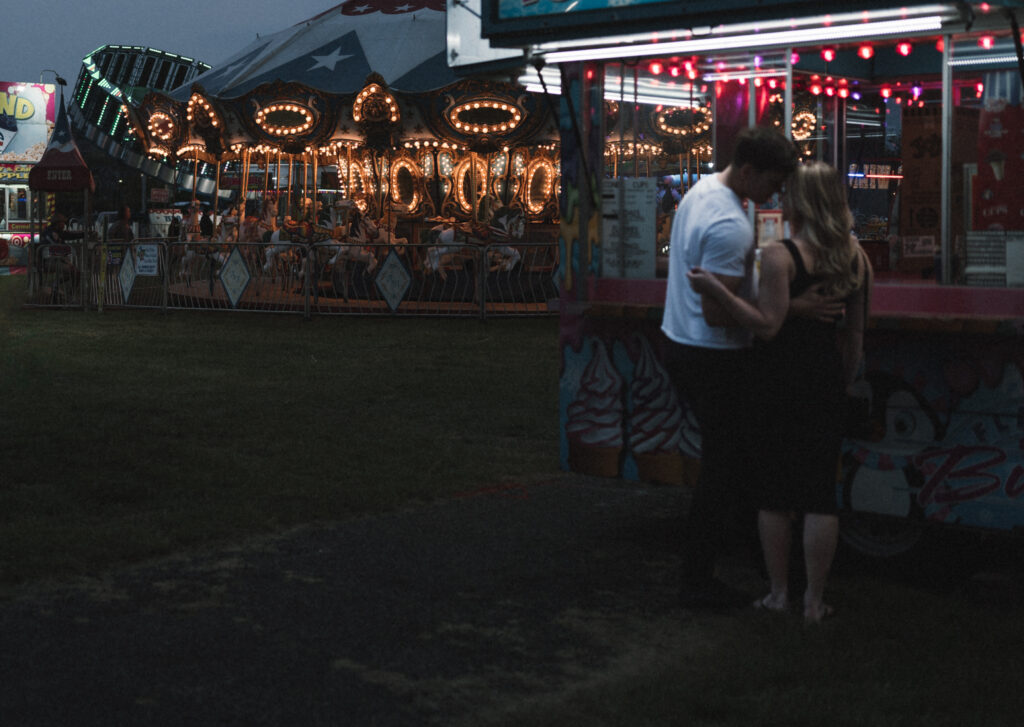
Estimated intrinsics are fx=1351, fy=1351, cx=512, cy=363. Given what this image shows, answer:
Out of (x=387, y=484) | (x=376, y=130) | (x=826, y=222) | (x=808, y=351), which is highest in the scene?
(x=376, y=130)

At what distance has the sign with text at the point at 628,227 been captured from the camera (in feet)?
22.1

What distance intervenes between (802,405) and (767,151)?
96cm

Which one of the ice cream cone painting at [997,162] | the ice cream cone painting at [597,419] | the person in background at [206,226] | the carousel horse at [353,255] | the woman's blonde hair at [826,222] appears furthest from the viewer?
the person in background at [206,226]

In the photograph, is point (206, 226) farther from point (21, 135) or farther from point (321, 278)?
point (21, 135)

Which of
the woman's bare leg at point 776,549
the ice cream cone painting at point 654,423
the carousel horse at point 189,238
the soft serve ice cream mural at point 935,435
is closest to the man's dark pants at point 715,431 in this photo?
the woman's bare leg at point 776,549

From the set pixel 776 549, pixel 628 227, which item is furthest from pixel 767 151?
pixel 628 227

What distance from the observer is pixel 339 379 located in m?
13.1

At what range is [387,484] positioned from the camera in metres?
7.92

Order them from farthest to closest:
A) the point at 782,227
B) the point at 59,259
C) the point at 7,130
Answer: the point at 7,130 → the point at 59,259 → the point at 782,227

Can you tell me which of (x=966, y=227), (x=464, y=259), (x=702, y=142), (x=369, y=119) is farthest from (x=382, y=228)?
(x=966, y=227)

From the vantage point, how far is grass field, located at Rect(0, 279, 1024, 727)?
4.42 meters

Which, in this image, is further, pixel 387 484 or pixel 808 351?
pixel 387 484

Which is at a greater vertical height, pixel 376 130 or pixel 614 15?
pixel 376 130

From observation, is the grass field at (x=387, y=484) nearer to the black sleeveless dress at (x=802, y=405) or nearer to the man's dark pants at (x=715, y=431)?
the man's dark pants at (x=715, y=431)
